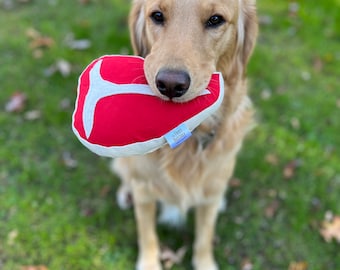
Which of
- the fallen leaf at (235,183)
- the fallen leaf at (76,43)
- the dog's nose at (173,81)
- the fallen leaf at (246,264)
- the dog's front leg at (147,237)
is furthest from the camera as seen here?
the fallen leaf at (76,43)

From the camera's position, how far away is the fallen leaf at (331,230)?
319 centimetres

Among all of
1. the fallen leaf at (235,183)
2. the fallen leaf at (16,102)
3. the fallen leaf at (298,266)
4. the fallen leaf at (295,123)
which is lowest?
the fallen leaf at (298,266)

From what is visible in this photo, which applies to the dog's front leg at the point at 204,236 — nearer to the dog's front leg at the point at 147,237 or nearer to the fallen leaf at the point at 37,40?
the dog's front leg at the point at 147,237

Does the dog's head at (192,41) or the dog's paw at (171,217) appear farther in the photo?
the dog's paw at (171,217)

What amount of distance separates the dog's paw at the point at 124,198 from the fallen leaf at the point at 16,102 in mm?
1383

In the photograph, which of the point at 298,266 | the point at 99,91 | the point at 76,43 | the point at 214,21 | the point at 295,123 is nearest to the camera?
the point at 99,91

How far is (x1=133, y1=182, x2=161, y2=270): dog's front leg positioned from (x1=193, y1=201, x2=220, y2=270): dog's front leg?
30 cm

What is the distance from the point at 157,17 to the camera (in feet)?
6.89

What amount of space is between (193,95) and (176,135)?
20 cm

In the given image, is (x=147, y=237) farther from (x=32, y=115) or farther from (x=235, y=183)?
(x=32, y=115)

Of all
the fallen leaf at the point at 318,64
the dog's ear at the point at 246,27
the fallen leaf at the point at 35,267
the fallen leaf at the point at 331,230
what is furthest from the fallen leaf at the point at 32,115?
the fallen leaf at the point at 318,64

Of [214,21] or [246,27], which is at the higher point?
[214,21]

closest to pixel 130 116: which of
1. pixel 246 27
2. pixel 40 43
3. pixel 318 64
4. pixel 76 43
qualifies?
pixel 246 27

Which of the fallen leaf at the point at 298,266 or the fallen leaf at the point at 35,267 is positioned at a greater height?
the fallen leaf at the point at 298,266
